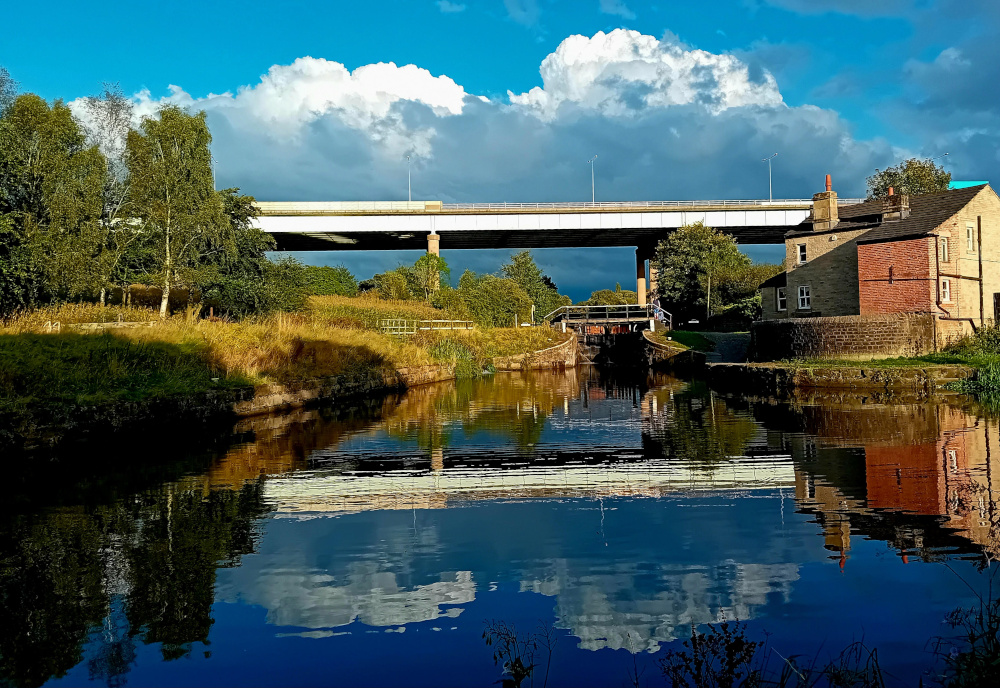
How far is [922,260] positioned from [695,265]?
1556 inches

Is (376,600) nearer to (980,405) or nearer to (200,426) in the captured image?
(200,426)

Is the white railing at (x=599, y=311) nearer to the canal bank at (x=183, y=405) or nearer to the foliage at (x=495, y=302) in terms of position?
the foliage at (x=495, y=302)

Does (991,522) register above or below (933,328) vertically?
below

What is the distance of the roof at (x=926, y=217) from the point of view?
34.2 m

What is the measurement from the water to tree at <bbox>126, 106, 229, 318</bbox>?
17.3 metres

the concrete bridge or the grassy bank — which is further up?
the concrete bridge

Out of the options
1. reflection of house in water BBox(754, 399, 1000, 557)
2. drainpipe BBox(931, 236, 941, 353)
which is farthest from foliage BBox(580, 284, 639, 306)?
reflection of house in water BBox(754, 399, 1000, 557)

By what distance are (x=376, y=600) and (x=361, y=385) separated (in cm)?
2407

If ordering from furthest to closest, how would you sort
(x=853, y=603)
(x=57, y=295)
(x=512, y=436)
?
(x=57, y=295) < (x=512, y=436) < (x=853, y=603)

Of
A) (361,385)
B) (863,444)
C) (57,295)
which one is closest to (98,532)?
(863,444)

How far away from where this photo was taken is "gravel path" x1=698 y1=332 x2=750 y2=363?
4719 centimetres

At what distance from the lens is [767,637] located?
5.54 m

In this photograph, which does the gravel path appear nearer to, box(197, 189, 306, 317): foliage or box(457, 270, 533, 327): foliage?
box(457, 270, 533, 327): foliage

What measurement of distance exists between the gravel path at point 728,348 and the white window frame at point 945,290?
12.6m
